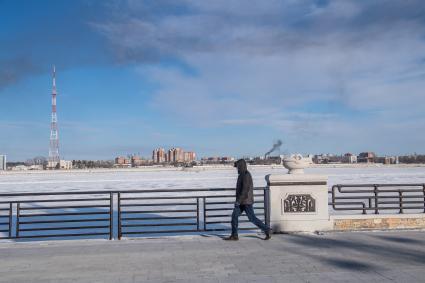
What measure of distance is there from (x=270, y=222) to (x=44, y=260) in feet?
16.0

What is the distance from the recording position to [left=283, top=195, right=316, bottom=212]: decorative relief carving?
10323mm

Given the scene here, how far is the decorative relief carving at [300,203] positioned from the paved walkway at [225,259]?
0.67 meters

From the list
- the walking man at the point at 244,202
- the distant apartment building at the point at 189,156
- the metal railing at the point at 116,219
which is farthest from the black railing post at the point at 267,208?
the distant apartment building at the point at 189,156

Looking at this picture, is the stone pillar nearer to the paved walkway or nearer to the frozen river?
the paved walkway

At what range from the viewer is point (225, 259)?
7691 mm

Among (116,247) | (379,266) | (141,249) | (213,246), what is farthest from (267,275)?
(116,247)

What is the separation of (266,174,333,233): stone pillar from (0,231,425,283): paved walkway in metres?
0.43

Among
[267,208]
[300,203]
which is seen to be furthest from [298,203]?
[267,208]

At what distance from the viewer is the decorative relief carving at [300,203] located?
33.9 feet

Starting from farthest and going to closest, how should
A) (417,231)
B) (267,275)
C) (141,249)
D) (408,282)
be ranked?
(417,231)
(141,249)
(267,275)
(408,282)

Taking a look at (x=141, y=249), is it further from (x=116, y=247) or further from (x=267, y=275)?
(x=267, y=275)

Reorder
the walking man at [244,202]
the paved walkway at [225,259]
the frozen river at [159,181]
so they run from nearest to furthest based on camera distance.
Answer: the paved walkway at [225,259]
the walking man at [244,202]
the frozen river at [159,181]

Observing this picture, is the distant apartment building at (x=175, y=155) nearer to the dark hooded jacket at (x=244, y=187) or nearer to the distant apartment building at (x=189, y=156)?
the distant apartment building at (x=189, y=156)

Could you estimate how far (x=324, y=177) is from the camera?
10.5 m
